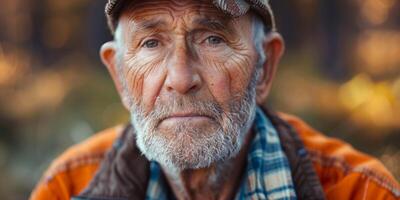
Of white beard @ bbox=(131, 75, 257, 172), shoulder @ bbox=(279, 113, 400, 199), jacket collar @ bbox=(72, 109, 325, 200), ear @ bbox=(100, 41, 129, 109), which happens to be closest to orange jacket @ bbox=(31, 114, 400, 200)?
shoulder @ bbox=(279, 113, 400, 199)

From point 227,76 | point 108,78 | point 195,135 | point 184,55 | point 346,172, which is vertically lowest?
point 108,78

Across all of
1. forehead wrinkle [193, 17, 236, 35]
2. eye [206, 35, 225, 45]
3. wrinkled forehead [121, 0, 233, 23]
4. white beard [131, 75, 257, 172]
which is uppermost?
wrinkled forehead [121, 0, 233, 23]

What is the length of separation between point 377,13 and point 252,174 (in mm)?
2296

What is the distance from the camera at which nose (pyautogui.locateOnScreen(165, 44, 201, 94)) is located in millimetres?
1963

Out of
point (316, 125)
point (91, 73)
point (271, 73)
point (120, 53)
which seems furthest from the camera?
point (91, 73)

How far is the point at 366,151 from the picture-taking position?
14.0ft

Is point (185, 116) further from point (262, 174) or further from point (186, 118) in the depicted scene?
point (262, 174)

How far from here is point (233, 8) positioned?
78.7 inches

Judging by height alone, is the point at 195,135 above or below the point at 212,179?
above

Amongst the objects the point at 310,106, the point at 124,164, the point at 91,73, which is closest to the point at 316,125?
the point at 310,106

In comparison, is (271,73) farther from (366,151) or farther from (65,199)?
(366,151)

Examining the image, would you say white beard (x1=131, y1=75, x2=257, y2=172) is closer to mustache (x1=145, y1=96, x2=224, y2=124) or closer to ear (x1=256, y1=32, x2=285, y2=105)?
mustache (x1=145, y1=96, x2=224, y2=124)

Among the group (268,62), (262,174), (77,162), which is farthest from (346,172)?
(77,162)

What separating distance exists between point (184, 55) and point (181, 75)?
80 mm
